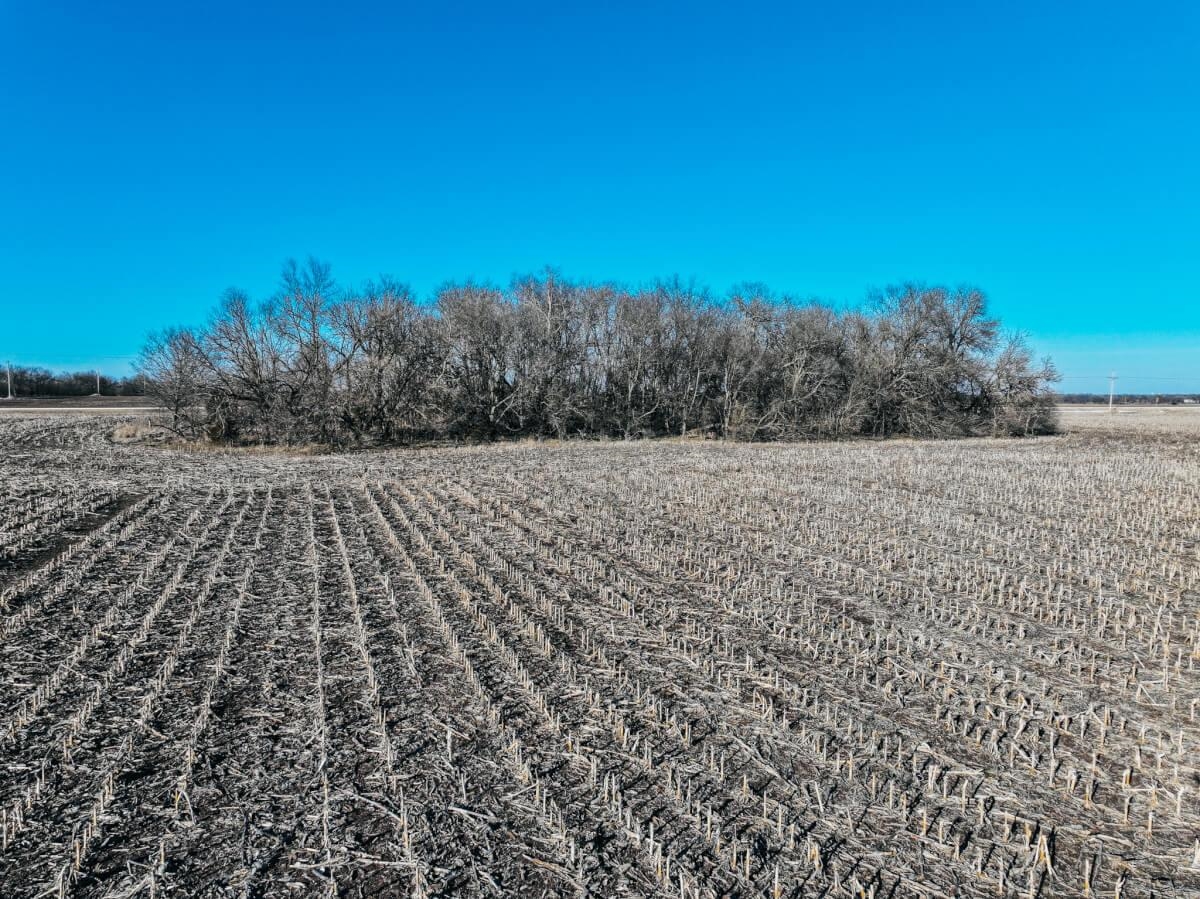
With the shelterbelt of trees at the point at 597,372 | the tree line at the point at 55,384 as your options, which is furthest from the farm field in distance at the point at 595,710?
the tree line at the point at 55,384

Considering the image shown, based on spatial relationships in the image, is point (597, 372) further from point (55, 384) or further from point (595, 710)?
point (55, 384)

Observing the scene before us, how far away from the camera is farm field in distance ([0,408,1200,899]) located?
133 inches

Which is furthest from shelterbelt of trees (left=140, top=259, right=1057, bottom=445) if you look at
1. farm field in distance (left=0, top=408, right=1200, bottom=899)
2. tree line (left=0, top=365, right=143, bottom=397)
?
tree line (left=0, top=365, right=143, bottom=397)

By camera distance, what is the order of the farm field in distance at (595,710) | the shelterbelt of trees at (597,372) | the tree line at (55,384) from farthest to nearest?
the tree line at (55,384), the shelterbelt of trees at (597,372), the farm field in distance at (595,710)

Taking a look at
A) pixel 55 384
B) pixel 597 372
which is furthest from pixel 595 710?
pixel 55 384

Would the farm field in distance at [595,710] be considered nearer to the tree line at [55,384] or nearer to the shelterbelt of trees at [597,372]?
the shelterbelt of trees at [597,372]

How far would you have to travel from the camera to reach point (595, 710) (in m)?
4.93

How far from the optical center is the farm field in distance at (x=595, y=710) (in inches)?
133

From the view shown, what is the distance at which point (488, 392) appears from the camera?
33.0 metres

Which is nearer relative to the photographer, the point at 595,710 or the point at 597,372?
the point at 595,710

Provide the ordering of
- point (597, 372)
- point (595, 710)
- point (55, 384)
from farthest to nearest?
1. point (55, 384)
2. point (597, 372)
3. point (595, 710)

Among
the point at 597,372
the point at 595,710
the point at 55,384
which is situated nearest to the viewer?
the point at 595,710

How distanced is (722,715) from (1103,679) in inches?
132

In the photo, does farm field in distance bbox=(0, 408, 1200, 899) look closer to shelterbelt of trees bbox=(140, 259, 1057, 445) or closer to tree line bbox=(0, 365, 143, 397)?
shelterbelt of trees bbox=(140, 259, 1057, 445)
